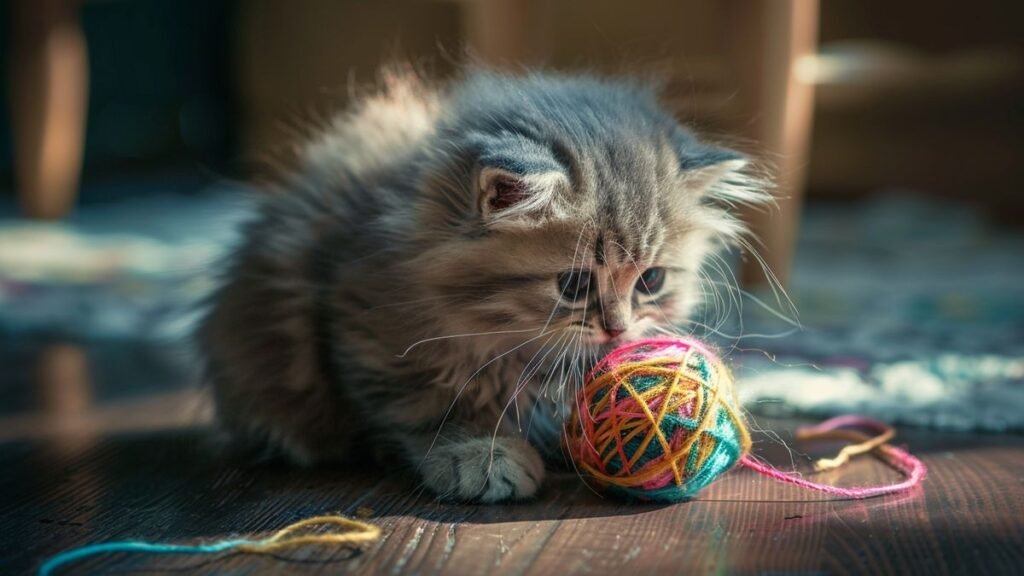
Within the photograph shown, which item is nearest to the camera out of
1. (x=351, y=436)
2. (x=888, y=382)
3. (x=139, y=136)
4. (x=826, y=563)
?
(x=826, y=563)

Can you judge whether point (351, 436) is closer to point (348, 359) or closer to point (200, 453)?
point (348, 359)

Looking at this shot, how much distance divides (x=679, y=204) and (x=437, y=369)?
15.3 inches

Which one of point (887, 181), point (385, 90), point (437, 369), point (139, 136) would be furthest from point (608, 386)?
point (139, 136)

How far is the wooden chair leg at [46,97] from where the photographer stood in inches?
137

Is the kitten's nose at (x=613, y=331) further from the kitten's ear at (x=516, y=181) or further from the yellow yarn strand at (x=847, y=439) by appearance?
the yellow yarn strand at (x=847, y=439)

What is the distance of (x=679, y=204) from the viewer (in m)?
1.33

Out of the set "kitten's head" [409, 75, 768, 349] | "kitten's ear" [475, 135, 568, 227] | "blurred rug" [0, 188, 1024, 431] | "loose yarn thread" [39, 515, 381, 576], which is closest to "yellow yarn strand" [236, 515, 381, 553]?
"loose yarn thread" [39, 515, 381, 576]

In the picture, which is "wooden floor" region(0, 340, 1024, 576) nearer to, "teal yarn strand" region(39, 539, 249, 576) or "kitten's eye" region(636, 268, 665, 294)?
"teal yarn strand" region(39, 539, 249, 576)

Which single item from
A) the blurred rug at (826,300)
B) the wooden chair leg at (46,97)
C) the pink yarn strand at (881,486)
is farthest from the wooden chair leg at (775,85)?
the wooden chair leg at (46,97)

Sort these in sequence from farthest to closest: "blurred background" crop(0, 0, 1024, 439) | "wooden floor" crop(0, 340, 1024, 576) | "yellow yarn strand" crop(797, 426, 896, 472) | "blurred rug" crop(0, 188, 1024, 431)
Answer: "blurred background" crop(0, 0, 1024, 439) → "blurred rug" crop(0, 188, 1024, 431) → "yellow yarn strand" crop(797, 426, 896, 472) → "wooden floor" crop(0, 340, 1024, 576)

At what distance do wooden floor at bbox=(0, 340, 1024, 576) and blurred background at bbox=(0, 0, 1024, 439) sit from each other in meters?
0.19

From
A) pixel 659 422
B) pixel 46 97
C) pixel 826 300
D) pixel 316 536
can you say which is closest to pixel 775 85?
pixel 826 300

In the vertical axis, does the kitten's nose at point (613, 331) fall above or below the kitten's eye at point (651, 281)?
below

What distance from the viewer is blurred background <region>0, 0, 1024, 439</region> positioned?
1.84 metres
